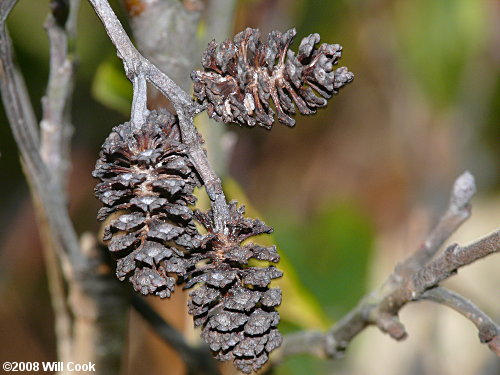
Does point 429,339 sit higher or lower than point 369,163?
lower

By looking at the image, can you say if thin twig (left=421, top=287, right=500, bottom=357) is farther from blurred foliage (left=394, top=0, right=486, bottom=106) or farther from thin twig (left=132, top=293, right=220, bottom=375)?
blurred foliage (left=394, top=0, right=486, bottom=106)

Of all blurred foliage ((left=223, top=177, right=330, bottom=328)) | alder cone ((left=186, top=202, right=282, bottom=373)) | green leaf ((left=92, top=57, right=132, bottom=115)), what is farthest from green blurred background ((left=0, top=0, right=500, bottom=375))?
alder cone ((left=186, top=202, right=282, bottom=373))

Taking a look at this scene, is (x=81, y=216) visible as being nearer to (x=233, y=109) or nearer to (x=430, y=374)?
(x=430, y=374)

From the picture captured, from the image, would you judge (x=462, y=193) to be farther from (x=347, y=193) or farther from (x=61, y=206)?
(x=347, y=193)

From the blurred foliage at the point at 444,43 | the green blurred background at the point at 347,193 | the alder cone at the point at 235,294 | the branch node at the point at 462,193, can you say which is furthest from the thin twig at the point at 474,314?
the blurred foliage at the point at 444,43

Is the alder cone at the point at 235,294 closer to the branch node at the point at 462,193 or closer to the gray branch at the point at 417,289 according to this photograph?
the gray branch at the point at 417,289

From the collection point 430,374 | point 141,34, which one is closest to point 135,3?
point 141,34

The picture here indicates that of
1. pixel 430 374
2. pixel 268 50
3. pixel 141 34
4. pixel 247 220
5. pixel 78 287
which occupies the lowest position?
pixel 430 374

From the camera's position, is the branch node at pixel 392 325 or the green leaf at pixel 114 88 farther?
the green leaf at pixel 114 88
